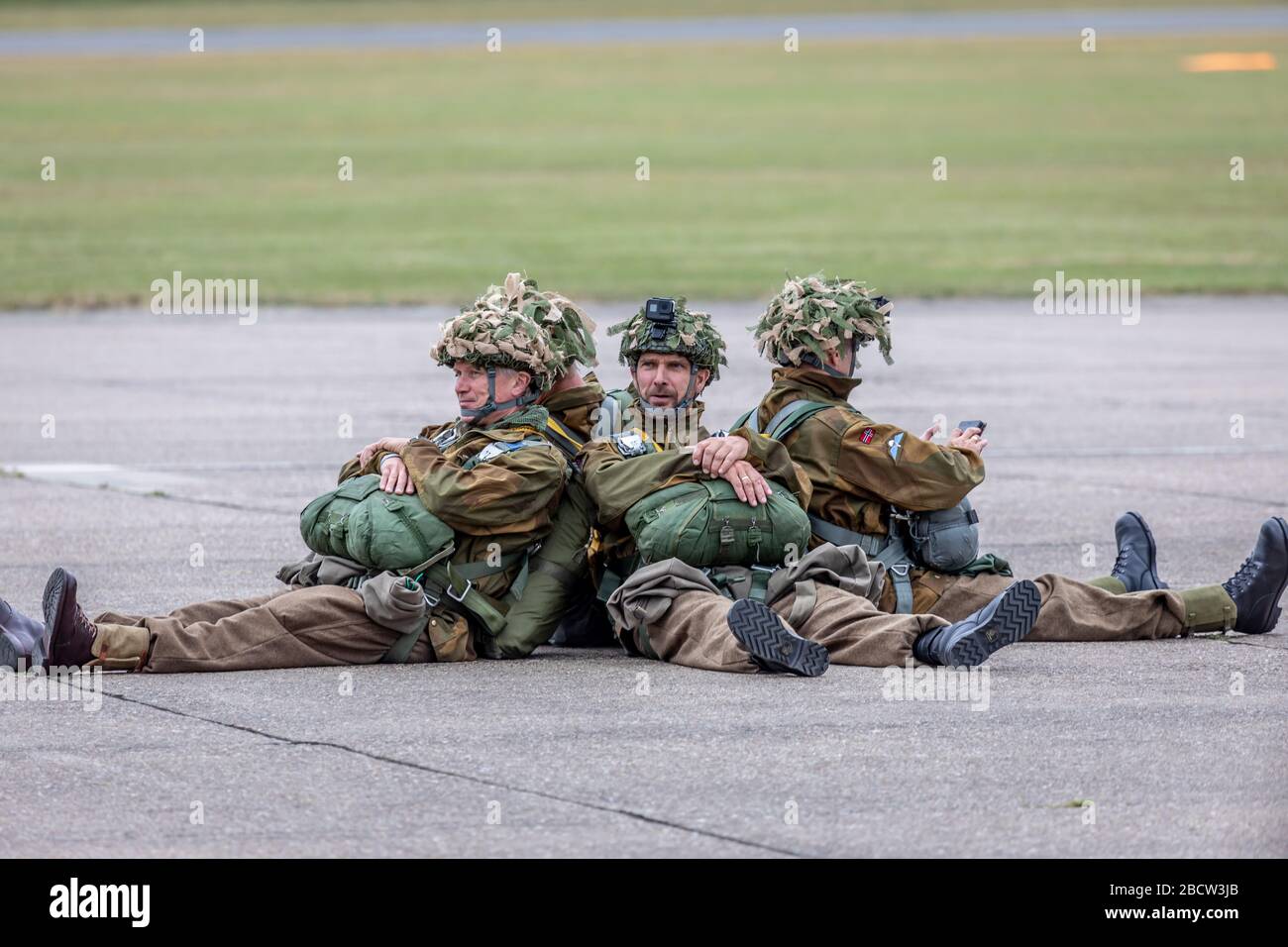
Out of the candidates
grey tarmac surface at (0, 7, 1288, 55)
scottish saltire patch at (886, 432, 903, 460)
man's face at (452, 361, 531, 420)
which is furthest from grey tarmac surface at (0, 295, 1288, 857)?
grey tarmac surface at (0, 7, 1288, 55)

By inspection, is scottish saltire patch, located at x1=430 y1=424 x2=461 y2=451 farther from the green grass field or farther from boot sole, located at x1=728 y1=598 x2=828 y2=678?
the green grass field

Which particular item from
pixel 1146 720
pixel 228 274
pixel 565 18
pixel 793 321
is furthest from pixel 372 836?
pixel 565 18

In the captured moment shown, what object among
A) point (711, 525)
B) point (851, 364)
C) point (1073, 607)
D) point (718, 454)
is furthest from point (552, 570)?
point (1073, 607)

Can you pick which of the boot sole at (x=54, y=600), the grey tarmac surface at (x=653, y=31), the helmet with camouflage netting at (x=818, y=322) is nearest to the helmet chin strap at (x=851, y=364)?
the helmet with camouflage netting at (x=818, y=322)

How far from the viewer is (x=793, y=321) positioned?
8281mm

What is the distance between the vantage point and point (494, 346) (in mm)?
7883

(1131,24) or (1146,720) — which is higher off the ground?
(1131,24)

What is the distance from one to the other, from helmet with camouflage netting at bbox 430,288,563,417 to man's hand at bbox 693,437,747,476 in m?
0.67

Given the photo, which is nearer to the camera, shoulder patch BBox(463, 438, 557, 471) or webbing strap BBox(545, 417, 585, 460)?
shoulder patch BBox(463, 438, 557, 471)

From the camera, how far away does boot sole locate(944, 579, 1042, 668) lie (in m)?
7.25

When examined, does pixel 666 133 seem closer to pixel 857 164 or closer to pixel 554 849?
pixel 857 164

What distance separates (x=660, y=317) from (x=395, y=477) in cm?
113

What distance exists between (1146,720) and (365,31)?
69293 mm

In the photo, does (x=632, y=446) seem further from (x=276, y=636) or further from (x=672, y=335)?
(x=276, y=636)
